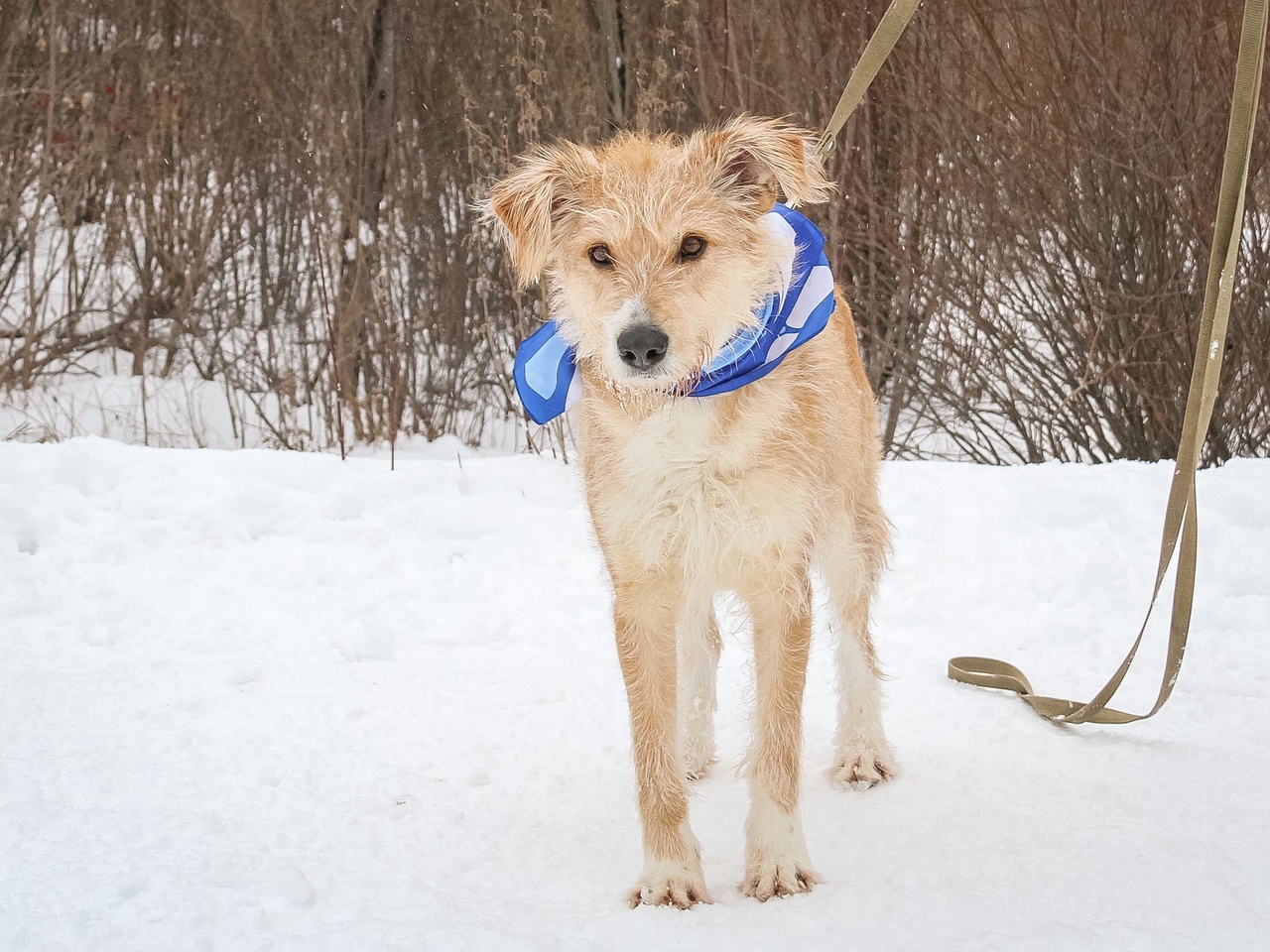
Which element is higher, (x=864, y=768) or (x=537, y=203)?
(x=537, y=203)

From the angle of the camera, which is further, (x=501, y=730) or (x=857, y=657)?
(x=501, y=730)

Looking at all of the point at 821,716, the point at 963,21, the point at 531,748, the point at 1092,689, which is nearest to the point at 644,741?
the point at 531,748

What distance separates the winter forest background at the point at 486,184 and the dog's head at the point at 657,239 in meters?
3.86

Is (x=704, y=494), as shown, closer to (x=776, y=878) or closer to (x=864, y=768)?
Answer: (x=776, y=878)

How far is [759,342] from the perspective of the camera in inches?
103

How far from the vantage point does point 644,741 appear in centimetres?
261

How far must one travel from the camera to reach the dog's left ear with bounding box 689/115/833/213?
2758 mm

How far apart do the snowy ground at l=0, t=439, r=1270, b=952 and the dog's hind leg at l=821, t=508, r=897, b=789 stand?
11 cm

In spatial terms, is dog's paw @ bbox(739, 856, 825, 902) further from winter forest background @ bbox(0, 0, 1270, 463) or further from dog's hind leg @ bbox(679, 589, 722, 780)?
winter forest background @ bbox(0, 0, 1270, 463)

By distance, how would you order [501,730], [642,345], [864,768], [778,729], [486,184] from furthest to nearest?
[486,184] < [501,730] < [864,768] < [778,729] < [642,345]

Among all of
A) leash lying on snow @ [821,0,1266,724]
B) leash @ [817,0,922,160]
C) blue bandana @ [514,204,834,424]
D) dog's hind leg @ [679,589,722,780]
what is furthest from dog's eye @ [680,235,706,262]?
dog's hind leg @ [679,589,722,780]

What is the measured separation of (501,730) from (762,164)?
6.36 feet

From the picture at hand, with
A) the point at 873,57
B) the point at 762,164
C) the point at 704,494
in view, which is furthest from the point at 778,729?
the point at 873,57

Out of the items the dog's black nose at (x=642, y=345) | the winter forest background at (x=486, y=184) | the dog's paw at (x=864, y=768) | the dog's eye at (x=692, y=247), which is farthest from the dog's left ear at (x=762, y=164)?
the winter forest background at (x=486, y=184)
